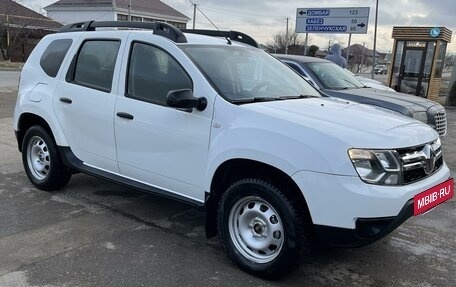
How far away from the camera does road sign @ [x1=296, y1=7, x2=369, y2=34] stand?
70.9 feet

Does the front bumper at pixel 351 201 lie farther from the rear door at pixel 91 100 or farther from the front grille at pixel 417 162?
the rear door at pixel 91 100

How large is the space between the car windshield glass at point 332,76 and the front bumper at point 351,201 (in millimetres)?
5329

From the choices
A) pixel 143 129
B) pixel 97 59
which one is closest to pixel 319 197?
pixel 143 129

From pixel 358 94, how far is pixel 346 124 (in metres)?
4.77

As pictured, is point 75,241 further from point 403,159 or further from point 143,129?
point 403,159


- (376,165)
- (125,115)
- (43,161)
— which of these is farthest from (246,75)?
(43,161)

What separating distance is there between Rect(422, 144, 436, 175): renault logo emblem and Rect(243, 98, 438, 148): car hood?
2.7 inches

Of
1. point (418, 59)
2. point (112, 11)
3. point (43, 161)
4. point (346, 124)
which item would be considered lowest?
point (43, 161)

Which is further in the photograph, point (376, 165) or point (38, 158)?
point (38, 158)

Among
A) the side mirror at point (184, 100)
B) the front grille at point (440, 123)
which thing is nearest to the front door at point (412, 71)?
the front grille at point (440, 123)

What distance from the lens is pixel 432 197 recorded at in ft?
11.5

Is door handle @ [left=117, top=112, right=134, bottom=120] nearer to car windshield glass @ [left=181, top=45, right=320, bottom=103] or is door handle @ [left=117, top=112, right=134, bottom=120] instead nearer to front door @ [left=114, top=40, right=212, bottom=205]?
front door @ [left=114, top=40, right=212, bottom=205]

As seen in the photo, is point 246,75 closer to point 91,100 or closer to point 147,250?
point 91,100

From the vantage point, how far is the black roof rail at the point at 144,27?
4156 millimetres
